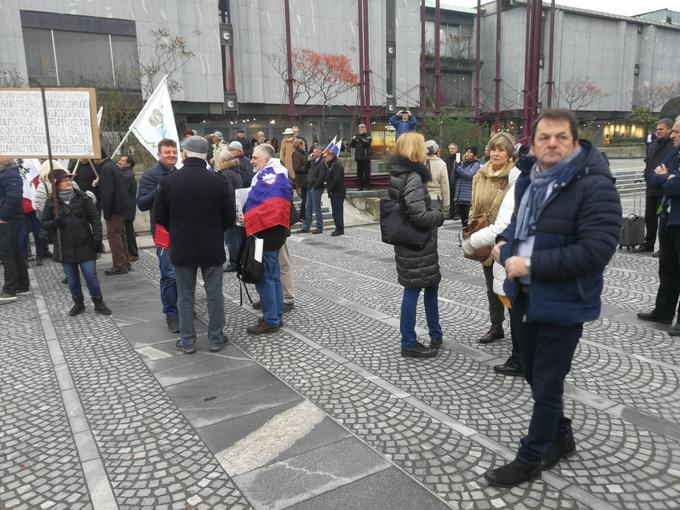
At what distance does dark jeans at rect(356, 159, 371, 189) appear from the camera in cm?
1577

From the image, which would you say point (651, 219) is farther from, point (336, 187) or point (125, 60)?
point (125, 60)

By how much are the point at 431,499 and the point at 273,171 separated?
3.52 meters

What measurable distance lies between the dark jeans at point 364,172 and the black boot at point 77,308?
10307 millimetres

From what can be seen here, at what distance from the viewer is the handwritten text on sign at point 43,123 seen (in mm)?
6656

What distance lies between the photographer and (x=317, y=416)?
3725mm

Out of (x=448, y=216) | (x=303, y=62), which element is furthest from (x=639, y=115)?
(x=448, y=216)

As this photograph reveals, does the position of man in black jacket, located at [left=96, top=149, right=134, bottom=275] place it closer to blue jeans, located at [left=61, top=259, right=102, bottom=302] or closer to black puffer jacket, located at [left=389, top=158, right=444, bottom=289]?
blue jeans, located at [left=61, top=259, right=102, bottom=302]

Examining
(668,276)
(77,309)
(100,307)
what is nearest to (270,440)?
(100,307)

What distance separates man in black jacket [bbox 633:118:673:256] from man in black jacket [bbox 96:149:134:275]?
25.3 feet

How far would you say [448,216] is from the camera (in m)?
13.9

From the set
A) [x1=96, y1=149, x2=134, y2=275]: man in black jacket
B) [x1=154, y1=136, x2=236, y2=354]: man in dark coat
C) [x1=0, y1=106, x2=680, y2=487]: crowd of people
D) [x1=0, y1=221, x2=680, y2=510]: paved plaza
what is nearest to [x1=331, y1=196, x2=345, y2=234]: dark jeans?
[x1=0, y1=106, x2=680, y2=487]: crowd of people

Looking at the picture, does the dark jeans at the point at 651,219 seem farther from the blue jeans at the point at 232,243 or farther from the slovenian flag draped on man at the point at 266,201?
the blue jeans at the point at 232,243

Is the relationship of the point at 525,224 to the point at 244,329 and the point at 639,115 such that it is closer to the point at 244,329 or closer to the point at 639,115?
the point at 244,329

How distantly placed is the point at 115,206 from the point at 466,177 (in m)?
6.37
